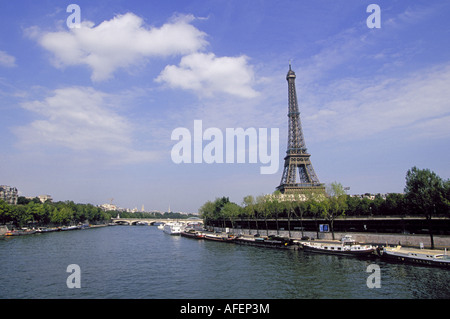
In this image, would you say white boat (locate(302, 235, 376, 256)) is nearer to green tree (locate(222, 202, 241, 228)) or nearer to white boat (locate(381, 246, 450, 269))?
white boat (locate(381, 246, 450, 269))

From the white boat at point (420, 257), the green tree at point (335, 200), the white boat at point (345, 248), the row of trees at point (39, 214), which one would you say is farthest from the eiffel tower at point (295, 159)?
the row of trees at point (39, 214)

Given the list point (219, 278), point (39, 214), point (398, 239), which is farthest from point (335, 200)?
point (39, 214)

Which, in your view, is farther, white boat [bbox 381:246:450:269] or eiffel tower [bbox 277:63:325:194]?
eiffel tower [bbox 277:63:325:194]

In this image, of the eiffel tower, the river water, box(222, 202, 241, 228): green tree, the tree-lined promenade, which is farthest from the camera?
the eiffel tower

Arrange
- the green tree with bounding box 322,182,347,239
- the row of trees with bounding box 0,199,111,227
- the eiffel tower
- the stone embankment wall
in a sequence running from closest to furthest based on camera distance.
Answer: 1. the stone embankment wall
2. the green tree with bounding box 322,182,347,239
3. the row of trees with bounding box 0,199,111,227
4. the eiffel tower

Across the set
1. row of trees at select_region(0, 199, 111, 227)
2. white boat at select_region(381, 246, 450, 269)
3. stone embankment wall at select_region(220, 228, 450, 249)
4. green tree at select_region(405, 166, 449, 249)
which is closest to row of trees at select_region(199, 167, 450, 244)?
green tree at select_region(405, 166, 449, 249)

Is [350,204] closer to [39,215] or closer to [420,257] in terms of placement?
[420,257]

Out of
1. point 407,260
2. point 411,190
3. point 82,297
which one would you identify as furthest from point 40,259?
point 411,190
